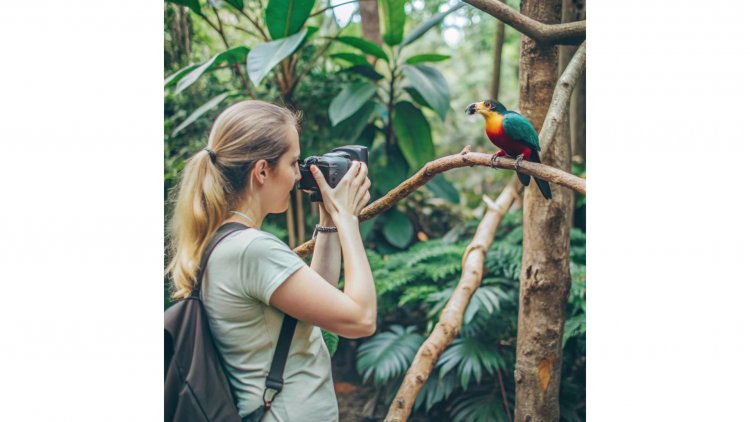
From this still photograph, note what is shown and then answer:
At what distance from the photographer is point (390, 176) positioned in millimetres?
2365

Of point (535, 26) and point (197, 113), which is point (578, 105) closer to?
point (535, 26)

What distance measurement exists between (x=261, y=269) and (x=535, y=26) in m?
0.85

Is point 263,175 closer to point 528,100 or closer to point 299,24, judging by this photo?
point 528,100

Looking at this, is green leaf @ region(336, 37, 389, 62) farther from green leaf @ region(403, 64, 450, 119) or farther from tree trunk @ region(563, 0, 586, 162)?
tree trunk @ region(563, 0, 586, 162)

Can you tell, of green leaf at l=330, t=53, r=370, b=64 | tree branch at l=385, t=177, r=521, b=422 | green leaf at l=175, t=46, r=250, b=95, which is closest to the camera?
tree branch at l=385, t=177, r=521, b=422

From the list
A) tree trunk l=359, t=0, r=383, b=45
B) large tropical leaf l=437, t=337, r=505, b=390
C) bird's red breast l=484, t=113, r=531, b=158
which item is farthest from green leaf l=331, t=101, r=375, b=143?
bird's red breast l=484, t=113, r=531, b=158

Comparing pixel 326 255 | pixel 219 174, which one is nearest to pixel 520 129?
pixel 326 255

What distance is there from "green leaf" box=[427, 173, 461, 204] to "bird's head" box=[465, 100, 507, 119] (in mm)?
1281

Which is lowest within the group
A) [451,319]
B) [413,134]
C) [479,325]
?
[479,325]

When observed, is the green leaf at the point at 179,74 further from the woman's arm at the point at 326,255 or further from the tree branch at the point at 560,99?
the tree branch at the point at 560,99

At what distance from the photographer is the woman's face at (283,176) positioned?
0.88 metres

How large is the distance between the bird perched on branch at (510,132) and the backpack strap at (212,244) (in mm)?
532

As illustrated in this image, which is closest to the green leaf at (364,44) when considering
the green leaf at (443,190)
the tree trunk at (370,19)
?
the green leaf at (443,190)

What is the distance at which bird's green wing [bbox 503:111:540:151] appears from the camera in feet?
3.58
